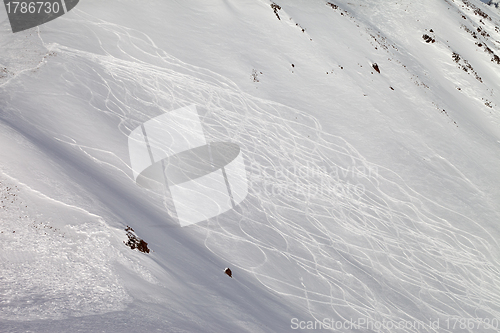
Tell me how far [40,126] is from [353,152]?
40.9 feet

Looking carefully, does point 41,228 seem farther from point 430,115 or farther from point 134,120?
point 430,115

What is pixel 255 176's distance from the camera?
1321cm

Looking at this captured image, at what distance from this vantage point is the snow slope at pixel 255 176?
6738 mm

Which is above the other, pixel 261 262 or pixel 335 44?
pixel 335 44

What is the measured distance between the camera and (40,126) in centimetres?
1056

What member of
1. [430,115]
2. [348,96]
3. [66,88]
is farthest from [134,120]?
[430,115]

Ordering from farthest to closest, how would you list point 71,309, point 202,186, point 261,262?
point 202,186, point 261,262, point 71,309

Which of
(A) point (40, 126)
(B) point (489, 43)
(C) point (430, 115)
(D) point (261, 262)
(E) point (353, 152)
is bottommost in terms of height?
(A) point (40, 126)

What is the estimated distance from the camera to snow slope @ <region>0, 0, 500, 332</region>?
22.1 ft

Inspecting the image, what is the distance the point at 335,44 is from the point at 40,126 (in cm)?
1752

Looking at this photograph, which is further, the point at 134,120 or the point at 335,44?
the point at 335,44

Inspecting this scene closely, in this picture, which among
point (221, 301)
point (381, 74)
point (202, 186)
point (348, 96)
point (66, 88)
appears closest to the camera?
point (221, 301)

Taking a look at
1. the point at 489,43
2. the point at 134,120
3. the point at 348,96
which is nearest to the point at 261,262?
the point at 134,120

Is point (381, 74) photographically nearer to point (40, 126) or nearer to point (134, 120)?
point (134, 120)
